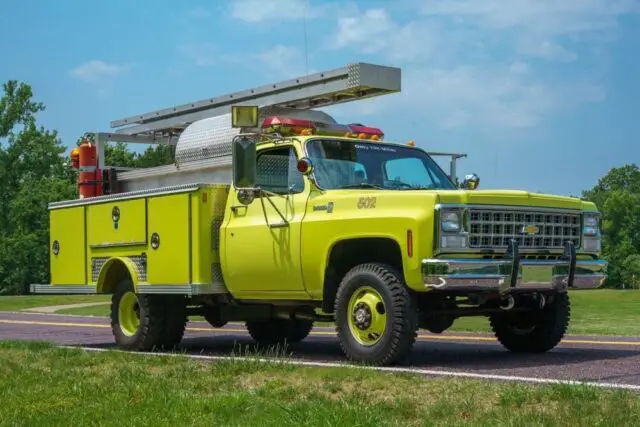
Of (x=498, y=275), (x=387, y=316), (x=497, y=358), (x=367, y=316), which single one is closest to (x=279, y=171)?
(x=367, y=316)

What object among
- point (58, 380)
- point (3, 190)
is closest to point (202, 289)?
point (58, 380)

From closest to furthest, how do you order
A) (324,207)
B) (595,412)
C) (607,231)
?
(595,412) → (324,207) → (607,231)

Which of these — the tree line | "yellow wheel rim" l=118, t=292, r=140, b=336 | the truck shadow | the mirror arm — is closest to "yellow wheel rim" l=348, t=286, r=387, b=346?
the truck shadow

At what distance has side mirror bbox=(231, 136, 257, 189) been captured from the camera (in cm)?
930

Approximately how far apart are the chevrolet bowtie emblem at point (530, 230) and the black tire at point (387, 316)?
4.19 feet

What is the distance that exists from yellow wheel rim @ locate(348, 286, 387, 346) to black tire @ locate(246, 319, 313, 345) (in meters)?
3.69

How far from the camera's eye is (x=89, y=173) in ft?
42.8

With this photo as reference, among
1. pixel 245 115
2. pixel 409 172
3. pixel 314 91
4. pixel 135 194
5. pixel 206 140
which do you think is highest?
pixel 314 91

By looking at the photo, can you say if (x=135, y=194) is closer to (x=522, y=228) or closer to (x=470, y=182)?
(x=470, y=182)

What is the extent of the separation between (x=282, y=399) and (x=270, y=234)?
3.42 m

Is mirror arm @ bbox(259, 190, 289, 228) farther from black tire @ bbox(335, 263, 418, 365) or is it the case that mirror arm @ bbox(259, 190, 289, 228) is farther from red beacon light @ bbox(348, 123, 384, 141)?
red beacon light @ bbox(348, 123, 384, 141)

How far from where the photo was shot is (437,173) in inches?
426

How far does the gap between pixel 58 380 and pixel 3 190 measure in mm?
67439

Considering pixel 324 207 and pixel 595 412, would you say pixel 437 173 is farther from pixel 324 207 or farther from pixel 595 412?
pixel 595 412
